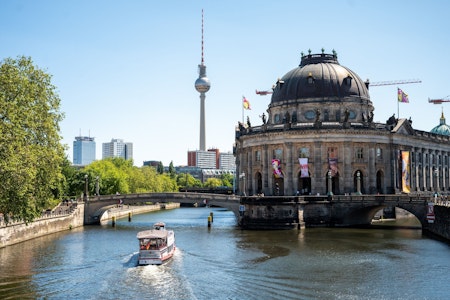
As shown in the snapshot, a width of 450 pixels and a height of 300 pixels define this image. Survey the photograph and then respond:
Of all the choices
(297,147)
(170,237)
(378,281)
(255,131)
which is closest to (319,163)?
(297,147)

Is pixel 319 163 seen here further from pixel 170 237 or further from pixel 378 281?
pixel 378 281

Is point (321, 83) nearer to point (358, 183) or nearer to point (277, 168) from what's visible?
point (277, 168)

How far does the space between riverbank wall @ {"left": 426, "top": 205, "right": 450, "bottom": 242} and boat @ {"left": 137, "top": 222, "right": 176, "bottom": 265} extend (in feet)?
110

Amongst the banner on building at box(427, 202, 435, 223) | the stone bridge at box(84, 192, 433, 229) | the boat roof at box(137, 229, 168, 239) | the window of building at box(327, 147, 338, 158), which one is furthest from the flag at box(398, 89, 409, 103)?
the boat roof at box(137, 229, 168, 239)

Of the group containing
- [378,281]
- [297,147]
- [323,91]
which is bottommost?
[378,281]

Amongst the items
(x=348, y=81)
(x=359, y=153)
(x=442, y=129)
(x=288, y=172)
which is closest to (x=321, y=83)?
(x=348, y=81)

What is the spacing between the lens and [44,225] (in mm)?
84750

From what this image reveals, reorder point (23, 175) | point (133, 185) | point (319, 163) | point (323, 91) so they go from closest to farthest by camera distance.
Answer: point (23, 175) < point (319, 163) < point (323, 91) < point (133, 185)

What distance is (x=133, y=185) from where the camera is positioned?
160m

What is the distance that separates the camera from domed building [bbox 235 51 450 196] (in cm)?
10862

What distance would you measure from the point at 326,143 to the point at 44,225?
164 ft

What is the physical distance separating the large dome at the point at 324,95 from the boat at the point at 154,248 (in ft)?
203

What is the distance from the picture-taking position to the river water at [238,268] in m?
46.0

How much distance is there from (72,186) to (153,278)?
82.3 m
